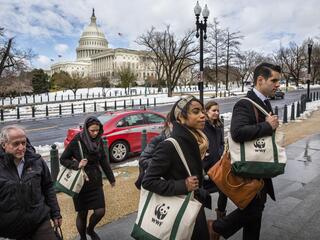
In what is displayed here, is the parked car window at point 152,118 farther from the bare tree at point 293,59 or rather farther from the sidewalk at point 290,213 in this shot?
the bare tree at point 293,59

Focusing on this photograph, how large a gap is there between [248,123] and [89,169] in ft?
6.66

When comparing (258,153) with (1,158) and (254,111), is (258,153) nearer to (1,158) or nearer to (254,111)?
(254,111)

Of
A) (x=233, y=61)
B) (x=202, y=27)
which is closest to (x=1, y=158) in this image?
(x=202, y=27)

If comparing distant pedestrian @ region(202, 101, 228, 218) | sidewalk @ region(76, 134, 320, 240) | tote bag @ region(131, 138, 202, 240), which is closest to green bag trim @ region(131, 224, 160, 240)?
tote bag @ region(131, 138, 202, 240)

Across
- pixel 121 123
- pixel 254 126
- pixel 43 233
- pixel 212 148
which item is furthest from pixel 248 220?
pixel 121 123

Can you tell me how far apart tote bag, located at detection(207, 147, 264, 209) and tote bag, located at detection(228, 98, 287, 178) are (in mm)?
113

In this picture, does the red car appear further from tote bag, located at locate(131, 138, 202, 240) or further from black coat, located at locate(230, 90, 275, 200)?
tote bag, located at locate(131, 138, 202, 240)

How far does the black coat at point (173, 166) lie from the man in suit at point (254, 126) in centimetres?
58

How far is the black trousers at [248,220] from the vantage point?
10.6 feet

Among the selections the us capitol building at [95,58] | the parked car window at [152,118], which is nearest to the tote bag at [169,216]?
the parked car window at [152,118]

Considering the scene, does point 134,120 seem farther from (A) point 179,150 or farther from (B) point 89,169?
(A) point 179,150

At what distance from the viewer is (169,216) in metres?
2.54

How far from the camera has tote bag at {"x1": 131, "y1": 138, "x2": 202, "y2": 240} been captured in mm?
2514

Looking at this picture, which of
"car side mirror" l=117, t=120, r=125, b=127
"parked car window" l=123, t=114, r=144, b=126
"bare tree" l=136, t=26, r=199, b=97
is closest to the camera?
"car side mirror" l=117, t=120, r=125, b=127
